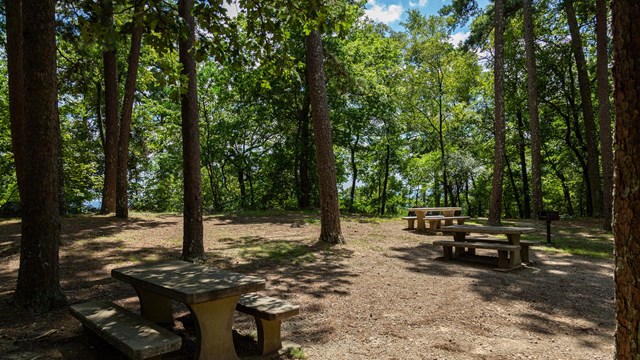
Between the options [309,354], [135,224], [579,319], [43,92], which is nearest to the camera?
[309,354]

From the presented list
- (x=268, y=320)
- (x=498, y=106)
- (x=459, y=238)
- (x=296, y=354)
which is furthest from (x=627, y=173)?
(x=498, y=106)

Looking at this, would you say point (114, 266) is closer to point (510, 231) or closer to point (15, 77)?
point (15, 77)

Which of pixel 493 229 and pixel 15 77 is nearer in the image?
pixel 493 229

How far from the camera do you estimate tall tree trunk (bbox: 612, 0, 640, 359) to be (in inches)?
69.8

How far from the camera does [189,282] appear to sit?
3.51 meters

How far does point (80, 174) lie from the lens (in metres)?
19.8

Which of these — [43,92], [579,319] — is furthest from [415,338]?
[43,92]

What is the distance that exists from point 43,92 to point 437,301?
18.3 ft

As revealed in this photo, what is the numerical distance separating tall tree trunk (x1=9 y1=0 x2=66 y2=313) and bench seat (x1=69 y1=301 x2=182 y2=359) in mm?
1014

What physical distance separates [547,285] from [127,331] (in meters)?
6.15

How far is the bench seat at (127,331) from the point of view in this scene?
9.46 feet

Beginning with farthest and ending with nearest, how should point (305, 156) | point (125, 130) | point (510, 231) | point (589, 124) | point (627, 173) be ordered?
point (305, 156) < point (589, 124) < point (125, 130) < point (510, 231) < point (627, 173)

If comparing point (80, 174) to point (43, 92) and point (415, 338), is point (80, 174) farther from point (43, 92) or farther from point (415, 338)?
point (415, 338)

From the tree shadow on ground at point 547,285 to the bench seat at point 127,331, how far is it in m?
3.90
